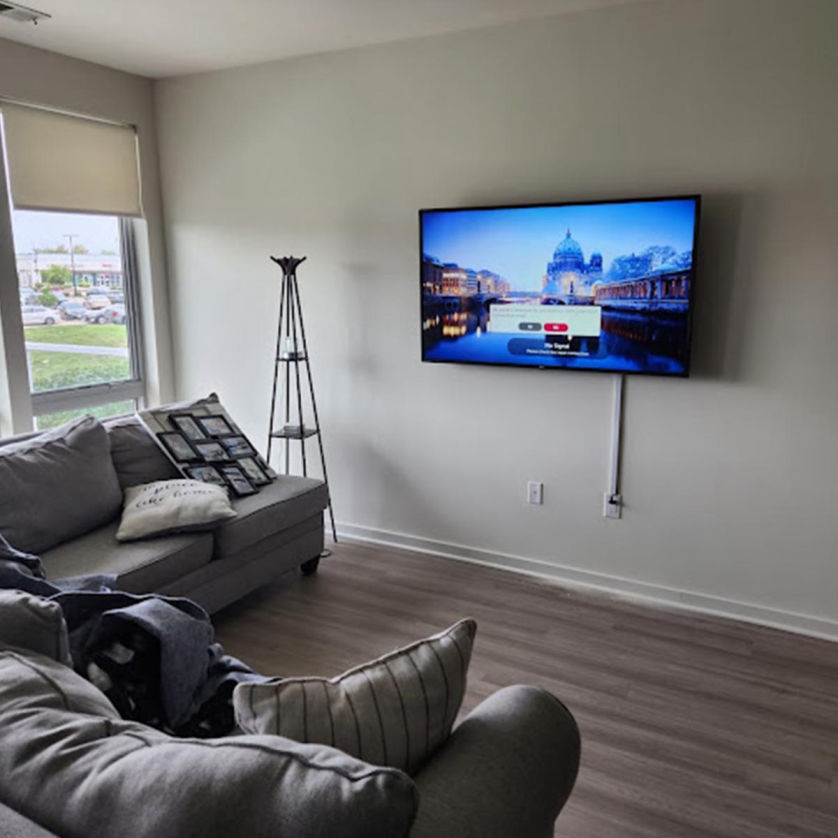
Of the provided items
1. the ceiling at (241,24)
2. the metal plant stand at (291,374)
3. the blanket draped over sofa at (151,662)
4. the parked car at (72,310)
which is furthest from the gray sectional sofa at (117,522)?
the ceiling at (241,24)

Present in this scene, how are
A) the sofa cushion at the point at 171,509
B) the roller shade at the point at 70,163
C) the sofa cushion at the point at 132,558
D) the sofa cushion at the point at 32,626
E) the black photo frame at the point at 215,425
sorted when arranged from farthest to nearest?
1. the roller shade at the point at 70,163
2. the black photo frame at the point at 215,425
3. the sofa cushion at the point at 171,509
4. the sofa cushion at the point at 132,558
5. the sofa cushion at the point at 32,626

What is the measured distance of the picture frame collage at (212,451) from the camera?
3.32 m

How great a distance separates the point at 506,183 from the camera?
340 cm

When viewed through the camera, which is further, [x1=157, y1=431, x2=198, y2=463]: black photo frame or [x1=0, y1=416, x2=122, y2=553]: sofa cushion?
[x1=157, y1=431, x2=198, y2=463]: black photo frame

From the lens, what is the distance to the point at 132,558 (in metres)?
2.68

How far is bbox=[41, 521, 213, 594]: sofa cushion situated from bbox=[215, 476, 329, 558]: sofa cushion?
3.6 inches

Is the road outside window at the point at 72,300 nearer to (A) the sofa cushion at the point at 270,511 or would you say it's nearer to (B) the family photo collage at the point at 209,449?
(B) the family photo collage at the point at 209,449

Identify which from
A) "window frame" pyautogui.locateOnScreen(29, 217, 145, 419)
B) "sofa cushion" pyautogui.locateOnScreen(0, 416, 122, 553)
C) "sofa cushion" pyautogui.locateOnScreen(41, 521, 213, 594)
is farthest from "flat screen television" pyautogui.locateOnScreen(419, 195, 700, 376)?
"window frame" pyautogui.locateOnScreen(29, 217, 145, 419)

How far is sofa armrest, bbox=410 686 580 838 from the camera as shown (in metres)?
1.00

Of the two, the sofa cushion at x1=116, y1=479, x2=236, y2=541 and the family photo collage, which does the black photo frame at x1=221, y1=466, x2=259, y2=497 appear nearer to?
the family photo collage

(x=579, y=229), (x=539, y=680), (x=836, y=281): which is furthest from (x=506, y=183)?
(x=539, y=680)

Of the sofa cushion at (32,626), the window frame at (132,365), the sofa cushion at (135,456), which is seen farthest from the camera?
the window frame at (132,365)

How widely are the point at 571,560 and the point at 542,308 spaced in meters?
1.24

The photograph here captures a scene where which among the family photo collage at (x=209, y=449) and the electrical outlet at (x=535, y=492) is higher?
the family photo collage at (x=209, y=449)
